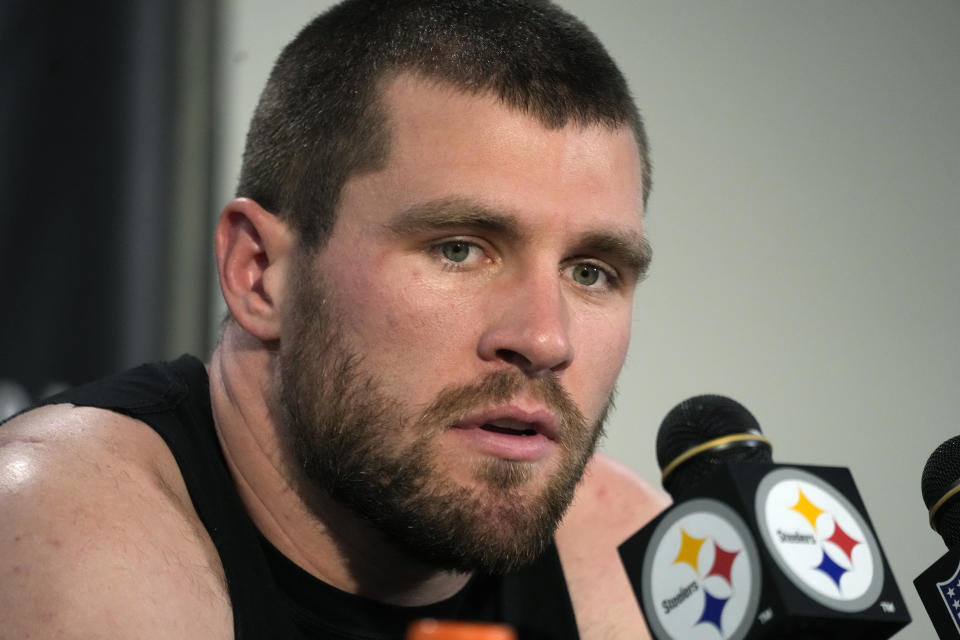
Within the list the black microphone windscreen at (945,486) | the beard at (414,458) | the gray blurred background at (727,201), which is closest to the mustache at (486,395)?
the beard at (414,458)

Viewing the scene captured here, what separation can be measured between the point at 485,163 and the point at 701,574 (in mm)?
488

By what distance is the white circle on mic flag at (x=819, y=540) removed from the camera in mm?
809

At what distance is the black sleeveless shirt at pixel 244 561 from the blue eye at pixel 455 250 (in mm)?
369

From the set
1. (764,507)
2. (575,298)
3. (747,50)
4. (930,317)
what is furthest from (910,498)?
(764,507)

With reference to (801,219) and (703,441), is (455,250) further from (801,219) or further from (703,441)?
(801,219)

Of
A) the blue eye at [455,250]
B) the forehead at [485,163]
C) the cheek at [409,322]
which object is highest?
the forehead at [485,163]

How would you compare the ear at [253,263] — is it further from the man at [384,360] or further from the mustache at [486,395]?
the mustache at [486,395]

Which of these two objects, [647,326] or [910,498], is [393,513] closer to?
[647,326]

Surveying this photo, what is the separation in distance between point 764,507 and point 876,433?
5.17 ft

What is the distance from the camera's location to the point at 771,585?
31.3 inches

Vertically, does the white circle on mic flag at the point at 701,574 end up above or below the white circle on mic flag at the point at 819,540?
below

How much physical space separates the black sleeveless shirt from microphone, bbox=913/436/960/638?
611 millimetres

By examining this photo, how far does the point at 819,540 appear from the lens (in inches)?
33.2

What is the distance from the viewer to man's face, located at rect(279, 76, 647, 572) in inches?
42.4
